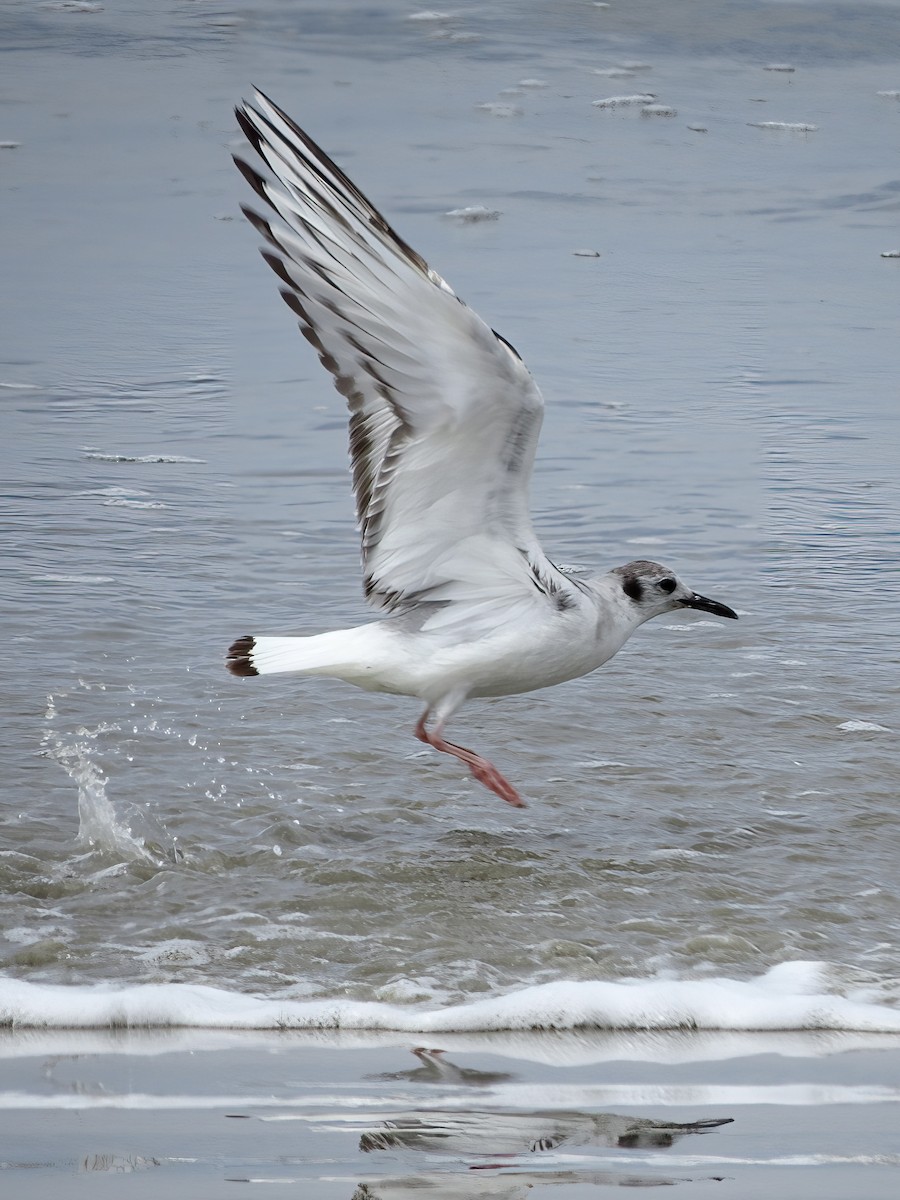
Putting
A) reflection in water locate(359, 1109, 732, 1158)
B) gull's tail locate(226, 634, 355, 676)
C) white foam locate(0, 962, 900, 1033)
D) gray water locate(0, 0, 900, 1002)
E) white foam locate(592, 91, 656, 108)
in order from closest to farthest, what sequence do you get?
reflection in water locate(359, 1109, 732, 1158)
white foam locate(0, 962, 900, 1033)
gray water locate(0, 0, 900, 1002)
gull's tail locate(226, 634, 355, 676)
white foam locate(592, 91, 656, 108)

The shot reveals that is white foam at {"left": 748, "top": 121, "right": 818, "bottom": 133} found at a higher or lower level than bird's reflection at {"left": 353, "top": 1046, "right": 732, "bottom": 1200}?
lower

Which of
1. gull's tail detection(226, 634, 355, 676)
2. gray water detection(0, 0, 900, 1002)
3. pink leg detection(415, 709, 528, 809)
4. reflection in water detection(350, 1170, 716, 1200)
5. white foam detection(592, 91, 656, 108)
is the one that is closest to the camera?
reflection in water detection(350, 1170, 716, 1200)

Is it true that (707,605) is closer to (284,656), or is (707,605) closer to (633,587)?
(633,587)

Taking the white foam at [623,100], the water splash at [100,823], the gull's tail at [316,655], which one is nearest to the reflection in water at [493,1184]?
the water splash at [100,823]

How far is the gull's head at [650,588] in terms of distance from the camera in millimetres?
5949

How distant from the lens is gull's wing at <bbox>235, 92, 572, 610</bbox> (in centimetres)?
453

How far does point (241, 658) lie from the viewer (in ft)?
17.1

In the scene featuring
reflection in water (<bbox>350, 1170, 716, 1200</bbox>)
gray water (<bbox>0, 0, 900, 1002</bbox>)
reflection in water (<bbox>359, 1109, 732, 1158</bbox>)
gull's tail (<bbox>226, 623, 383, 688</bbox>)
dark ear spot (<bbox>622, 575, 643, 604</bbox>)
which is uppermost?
reflection in water (<bbox>350, 1170, 716, 1200</bbox>)

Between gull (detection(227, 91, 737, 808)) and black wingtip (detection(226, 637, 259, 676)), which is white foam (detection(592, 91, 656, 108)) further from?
black wingtip (detection(226, 637, 259, 676))

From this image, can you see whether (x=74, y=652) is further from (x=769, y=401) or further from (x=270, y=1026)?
(x=769, y=401)

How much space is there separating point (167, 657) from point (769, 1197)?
4050 millimetres

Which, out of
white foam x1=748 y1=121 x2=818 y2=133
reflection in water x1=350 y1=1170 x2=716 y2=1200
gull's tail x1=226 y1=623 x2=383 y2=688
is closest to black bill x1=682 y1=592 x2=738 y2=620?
gull's tail x1=226 y1=623 x2=383 y2=688

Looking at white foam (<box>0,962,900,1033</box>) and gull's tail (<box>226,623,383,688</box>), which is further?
gull's tail (<box>226,623,383,688</box>)

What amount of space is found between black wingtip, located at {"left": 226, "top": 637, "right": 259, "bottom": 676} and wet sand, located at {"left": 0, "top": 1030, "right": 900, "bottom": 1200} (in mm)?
1538
